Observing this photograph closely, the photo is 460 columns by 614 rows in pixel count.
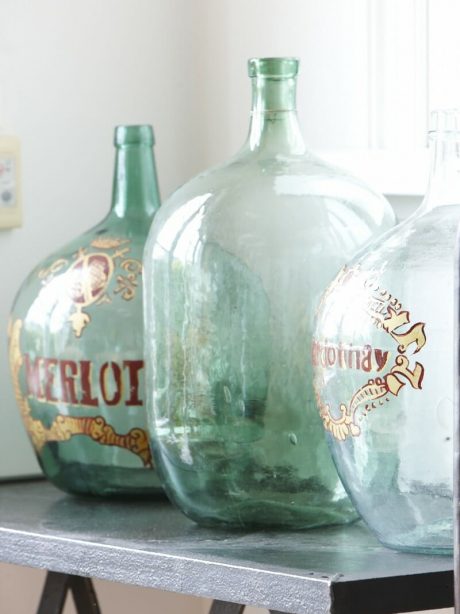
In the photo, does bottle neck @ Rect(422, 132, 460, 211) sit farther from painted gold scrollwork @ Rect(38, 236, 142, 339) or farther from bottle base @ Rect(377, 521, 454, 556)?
painted gold scrollwork @ Rect(38, 236, 142, 339)

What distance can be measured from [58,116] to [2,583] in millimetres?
538

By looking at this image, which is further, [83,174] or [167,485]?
[83,174]

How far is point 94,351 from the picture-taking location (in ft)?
4.05

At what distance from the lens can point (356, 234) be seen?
1.08 metres

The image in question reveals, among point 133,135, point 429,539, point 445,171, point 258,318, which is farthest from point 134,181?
point 429,539

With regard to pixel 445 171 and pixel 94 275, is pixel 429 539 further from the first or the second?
pixel 94 275

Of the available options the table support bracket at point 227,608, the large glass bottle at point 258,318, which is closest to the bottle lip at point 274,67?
the large glass bottle at point 258,318

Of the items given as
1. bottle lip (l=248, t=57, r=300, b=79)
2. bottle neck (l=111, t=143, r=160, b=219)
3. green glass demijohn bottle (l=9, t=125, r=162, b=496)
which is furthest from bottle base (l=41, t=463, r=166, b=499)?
bottle lip (l=248, t=57, r=300, b=79)

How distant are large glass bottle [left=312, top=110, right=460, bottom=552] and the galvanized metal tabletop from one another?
0.14 ft

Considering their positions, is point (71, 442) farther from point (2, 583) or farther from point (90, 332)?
point (2, 583)

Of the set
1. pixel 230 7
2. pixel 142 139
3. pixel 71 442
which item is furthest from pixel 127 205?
pixel 230 7

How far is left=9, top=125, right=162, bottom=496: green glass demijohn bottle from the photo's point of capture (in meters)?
1.23

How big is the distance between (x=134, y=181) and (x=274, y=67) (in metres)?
0.24

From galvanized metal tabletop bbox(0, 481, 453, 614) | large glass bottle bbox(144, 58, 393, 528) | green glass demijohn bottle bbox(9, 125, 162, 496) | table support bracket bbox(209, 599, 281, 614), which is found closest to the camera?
galvanized metal tabletop bbox(0, 481, 453, 614)
